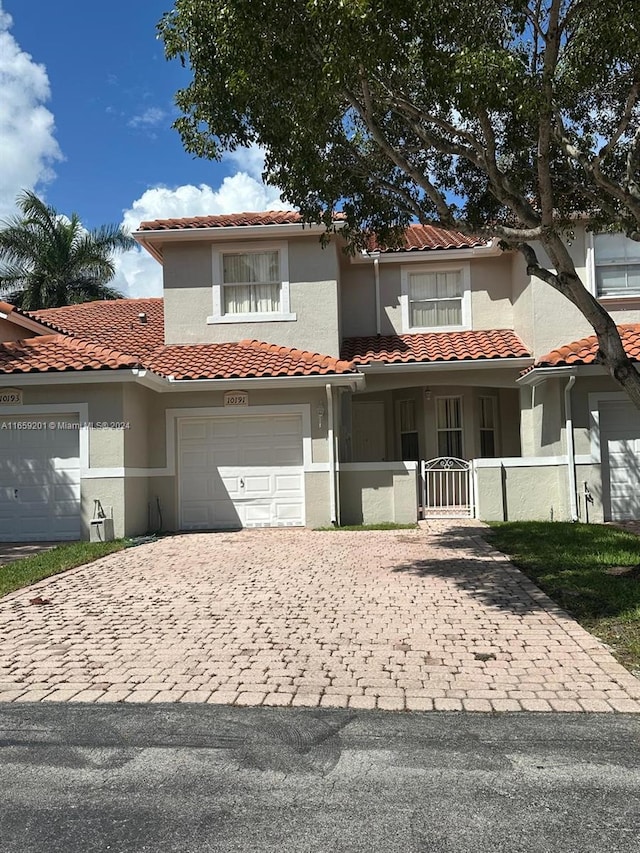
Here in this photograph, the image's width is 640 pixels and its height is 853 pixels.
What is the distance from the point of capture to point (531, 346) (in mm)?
14688

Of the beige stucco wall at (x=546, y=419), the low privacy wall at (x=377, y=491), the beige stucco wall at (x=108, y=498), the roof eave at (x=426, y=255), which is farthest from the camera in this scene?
the roof eave at (x=426, y=255)

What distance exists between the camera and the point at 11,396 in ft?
43.5

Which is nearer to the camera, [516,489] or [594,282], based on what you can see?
[516,489]

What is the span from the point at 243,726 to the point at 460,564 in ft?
19.1

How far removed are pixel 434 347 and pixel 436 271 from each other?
2.34 meters

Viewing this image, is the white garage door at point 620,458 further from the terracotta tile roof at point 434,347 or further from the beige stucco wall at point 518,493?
the terracotta tile roof at point 434,347

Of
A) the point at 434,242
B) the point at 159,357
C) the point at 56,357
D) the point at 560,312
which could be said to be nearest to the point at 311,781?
the point at 56,357

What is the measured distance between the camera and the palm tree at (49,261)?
3291cm

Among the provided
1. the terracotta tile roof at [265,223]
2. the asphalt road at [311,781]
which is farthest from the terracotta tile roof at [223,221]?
the asphalt road at [311,781]

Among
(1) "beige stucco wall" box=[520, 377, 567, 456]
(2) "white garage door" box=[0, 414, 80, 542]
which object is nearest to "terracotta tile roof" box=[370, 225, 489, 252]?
(1) "beige stucco wall" box=[520, 377, 567, 456]

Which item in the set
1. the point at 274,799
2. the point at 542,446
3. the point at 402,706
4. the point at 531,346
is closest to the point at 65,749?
the point at 274,799

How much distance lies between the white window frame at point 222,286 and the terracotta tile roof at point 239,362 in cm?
56

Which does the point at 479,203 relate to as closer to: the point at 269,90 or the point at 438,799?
the point at 269,90

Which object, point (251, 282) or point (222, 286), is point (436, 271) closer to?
point (251, 282)
